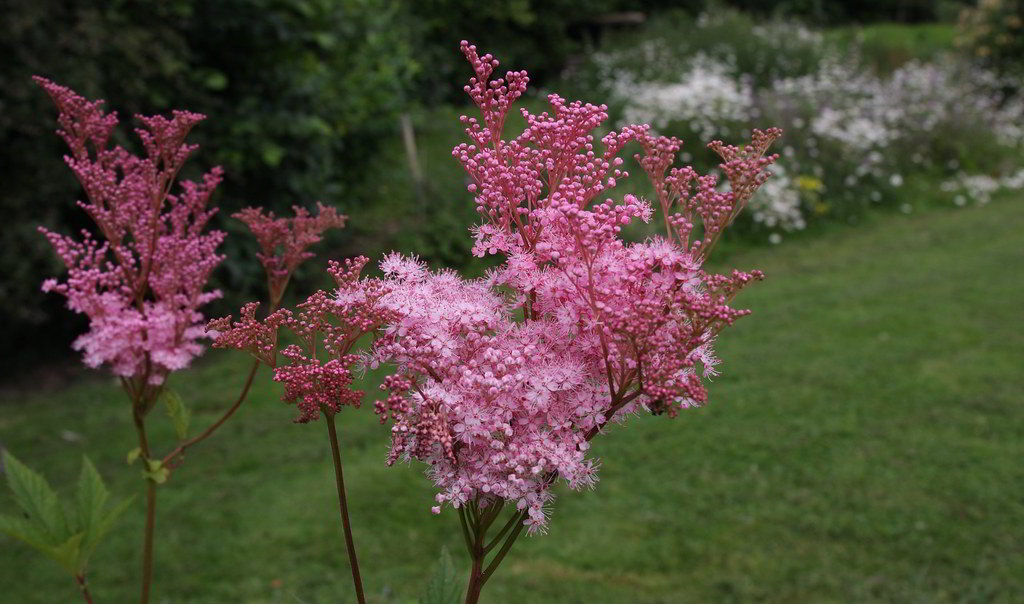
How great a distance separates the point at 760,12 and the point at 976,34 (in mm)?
4911

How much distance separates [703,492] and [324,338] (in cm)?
380

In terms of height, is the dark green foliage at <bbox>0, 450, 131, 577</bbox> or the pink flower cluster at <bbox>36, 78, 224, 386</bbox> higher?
the pink flower cluster at <bbox>36, 78, 224, 386</bbox>

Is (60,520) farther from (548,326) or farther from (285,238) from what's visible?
(548,326)

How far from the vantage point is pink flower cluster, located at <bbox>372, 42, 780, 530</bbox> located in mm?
1102

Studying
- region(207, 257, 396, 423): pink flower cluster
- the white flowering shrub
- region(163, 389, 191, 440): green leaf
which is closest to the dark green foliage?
region(163, 389, 191, 440): green leaf

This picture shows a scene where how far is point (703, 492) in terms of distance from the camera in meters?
4.66

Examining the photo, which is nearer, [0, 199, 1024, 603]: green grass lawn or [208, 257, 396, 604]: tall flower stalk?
[208, 257, 396, 604]: tall flower stalk

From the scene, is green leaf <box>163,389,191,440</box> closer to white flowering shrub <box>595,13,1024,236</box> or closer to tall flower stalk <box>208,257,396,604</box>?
tall flower stalk <box>208,257,396,604</box>

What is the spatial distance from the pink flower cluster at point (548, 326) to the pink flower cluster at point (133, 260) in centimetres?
67

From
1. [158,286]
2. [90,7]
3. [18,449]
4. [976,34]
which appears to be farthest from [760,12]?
[158,286]

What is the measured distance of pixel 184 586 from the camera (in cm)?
415

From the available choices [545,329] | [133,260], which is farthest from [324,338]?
[133,260]

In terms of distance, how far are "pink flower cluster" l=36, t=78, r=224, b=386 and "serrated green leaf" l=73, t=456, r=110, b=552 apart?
208 mm

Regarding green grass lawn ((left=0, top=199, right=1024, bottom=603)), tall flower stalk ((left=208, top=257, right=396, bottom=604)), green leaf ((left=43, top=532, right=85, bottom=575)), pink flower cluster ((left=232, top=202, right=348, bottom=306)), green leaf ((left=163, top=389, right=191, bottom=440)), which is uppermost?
pink flower cluster ((left=232, top=202, right=348, bottom=306))
